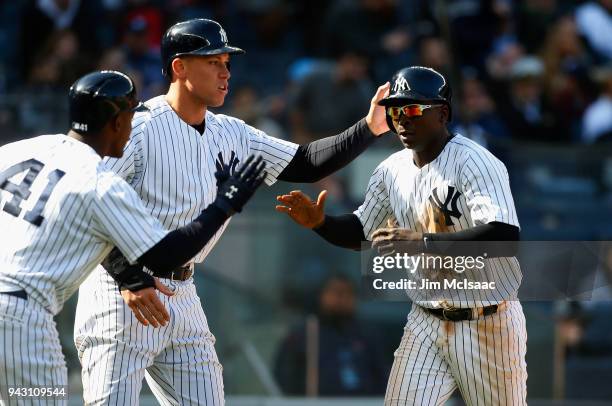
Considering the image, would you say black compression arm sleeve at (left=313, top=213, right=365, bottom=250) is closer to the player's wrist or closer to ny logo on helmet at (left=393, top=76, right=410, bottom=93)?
the player's wrist

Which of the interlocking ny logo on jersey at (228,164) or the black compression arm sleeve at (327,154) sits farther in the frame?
the black compression arm sleeve at (327,154)

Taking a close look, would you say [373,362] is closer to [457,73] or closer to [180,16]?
[457,73]

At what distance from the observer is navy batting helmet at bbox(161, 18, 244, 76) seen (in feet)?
18.3

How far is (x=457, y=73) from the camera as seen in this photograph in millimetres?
10414

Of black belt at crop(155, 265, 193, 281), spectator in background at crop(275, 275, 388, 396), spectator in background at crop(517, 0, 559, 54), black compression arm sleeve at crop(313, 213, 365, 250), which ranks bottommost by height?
spectator in background at crop(275, 275, 388, 396)

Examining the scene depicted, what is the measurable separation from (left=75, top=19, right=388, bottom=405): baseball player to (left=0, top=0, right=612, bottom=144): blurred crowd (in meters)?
3.86

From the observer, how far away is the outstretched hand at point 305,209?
5.62 meters

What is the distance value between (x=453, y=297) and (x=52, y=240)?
6.12ft

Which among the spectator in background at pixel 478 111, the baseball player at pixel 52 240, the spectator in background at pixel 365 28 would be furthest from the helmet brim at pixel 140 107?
the spectator in background at pixel 365 28

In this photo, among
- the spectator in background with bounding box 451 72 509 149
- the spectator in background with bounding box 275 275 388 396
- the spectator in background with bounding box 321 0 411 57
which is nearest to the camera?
the spectator in background with bounding box 275 275 388 396

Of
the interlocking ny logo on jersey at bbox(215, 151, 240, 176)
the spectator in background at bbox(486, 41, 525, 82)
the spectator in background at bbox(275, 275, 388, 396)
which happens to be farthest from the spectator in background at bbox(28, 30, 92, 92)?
the interlocking ny logo on jersey at bbox(215, 151, 240, 176)

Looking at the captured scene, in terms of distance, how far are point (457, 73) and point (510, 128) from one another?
2.19ft

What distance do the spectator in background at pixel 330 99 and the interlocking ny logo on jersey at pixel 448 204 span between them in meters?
3.92

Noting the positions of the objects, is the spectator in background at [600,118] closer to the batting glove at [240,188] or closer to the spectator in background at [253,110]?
the spectator in background at [253,110]
